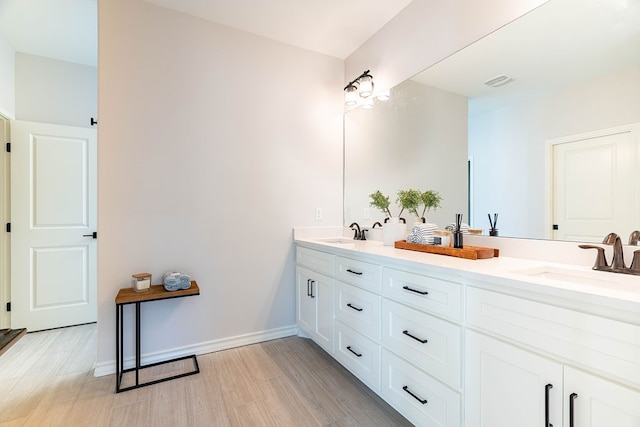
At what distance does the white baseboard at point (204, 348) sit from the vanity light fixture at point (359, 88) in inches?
84.5

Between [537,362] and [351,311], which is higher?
[537,362]

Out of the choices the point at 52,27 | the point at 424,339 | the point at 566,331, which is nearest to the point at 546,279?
the point at 566,331

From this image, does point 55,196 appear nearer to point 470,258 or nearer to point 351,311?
point 351,311

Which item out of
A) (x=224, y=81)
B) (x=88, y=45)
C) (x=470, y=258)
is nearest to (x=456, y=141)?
(x=470, y=258)

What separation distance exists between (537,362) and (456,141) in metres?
1.38

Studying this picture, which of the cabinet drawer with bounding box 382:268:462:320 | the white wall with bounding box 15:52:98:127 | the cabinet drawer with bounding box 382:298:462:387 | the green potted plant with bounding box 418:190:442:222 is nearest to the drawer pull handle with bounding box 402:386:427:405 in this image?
the cabinet drawer with bounding box 382:298:462:387

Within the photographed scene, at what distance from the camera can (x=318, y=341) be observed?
2332 mm

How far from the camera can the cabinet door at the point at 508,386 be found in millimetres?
989

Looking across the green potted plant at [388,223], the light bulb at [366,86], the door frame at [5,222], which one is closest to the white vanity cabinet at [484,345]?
the green potted plant at [388,223]

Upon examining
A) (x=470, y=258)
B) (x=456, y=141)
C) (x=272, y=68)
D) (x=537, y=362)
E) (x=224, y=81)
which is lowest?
(x=537, y=362)

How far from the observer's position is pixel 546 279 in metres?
1.10

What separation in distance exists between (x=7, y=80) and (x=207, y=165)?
2.08m

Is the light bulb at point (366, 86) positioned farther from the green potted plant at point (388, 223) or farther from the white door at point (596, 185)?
the white door at point (596, 185)

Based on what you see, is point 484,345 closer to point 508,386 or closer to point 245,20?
point 508,386
